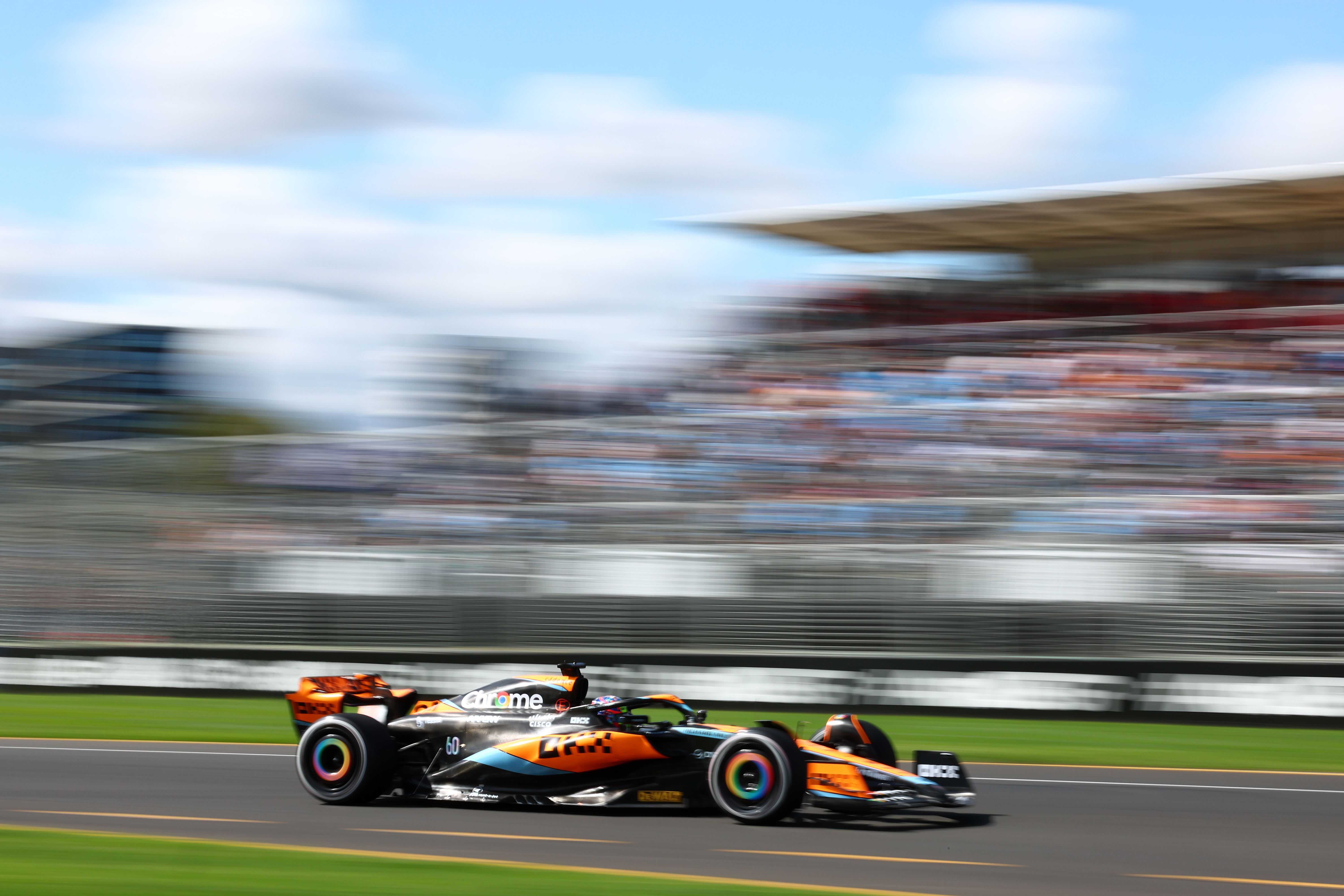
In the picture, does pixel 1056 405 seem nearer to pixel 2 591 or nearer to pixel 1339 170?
pixel 1339 170

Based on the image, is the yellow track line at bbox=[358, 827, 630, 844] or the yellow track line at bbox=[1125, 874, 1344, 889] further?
the yellow track line at bbox=[358, 827, 630, 844]

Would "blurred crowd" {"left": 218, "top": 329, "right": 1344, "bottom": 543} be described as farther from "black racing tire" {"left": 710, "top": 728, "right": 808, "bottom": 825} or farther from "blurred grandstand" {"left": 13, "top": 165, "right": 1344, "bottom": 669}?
"black racing tire" {"left": 710, "top": 728, "right": 808, "bottom": 825}

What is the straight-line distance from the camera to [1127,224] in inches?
666

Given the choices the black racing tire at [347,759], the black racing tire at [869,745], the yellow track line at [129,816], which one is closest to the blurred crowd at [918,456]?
the black racing tire at [869,745]

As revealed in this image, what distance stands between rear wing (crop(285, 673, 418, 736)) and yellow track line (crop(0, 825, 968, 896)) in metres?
1.51

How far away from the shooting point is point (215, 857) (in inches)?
265

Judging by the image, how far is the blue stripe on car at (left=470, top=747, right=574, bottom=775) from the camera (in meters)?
8.26

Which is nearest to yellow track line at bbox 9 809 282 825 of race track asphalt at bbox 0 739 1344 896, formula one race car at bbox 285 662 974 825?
race track asphalt at bbox 0 739 1344 896

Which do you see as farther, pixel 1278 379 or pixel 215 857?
pixel 1278 379

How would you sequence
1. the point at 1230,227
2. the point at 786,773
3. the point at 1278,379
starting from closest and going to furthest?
the point at 786,773
the point at 1278,379
the point at 1230,227

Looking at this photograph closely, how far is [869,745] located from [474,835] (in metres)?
2.07

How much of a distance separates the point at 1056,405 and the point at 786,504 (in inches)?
110

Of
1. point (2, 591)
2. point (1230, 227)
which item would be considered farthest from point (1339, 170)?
point (2, 591)

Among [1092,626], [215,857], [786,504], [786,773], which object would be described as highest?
[786,504]
